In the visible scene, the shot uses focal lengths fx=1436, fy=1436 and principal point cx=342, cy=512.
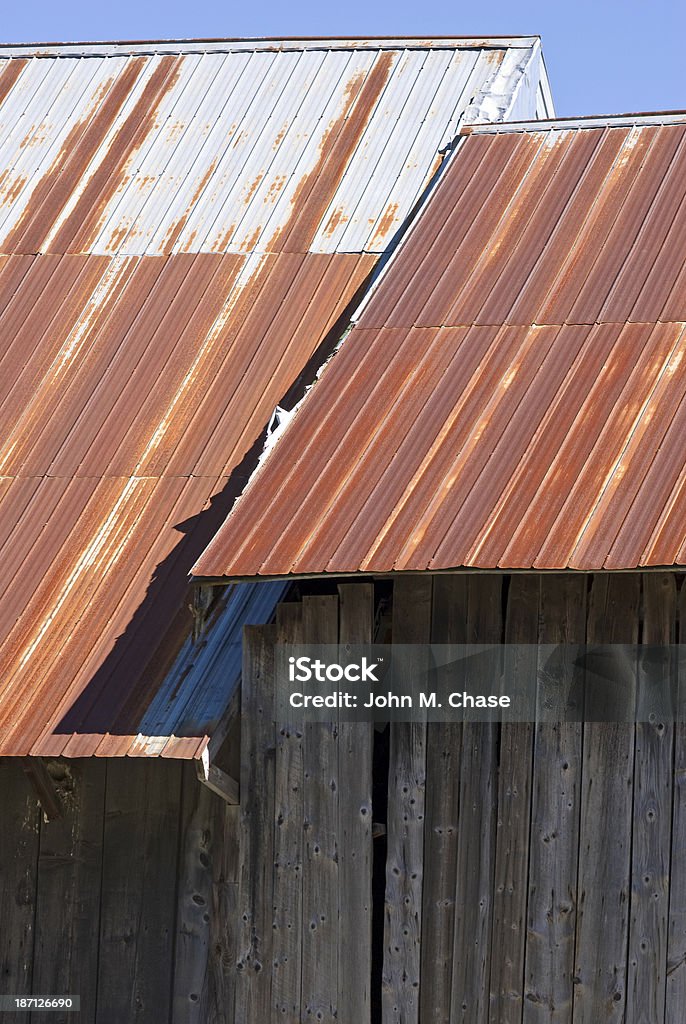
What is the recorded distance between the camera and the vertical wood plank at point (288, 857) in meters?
7.86

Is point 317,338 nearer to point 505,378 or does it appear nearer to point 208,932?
point 505,378

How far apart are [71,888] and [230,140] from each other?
7.11m

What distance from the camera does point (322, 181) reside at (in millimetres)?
12227

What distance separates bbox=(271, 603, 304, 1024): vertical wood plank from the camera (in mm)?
7859

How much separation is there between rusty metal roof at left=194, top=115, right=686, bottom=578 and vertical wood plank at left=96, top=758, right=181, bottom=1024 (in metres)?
1.75

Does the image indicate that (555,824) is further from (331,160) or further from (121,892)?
(331,160)

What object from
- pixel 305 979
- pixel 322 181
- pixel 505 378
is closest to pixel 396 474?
pixel 505 378

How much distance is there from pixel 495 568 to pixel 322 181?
20.0ft

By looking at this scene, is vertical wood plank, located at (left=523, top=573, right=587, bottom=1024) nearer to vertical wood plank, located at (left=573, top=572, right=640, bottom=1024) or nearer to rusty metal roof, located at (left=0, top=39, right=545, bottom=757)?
vertical wood plank, located at (left=573, top=572, right=640, bottom=1024)

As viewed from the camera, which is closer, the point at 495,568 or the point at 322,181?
the point at 495,568

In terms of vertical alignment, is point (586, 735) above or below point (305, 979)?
above

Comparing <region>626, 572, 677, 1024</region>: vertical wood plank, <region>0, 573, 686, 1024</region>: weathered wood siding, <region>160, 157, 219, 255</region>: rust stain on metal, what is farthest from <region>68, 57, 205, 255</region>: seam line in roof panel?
<region>626, 572, 677, 1024</region>: vertical wood plank

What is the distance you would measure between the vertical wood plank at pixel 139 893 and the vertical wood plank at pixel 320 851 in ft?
2.94

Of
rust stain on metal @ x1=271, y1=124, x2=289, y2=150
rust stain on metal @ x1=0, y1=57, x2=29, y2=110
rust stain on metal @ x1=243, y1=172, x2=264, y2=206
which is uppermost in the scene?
rust stain on metal @ x1=0, y1=57, x2=29, y2=110
